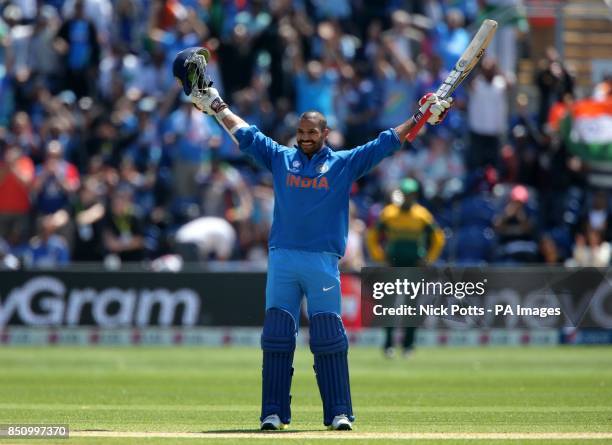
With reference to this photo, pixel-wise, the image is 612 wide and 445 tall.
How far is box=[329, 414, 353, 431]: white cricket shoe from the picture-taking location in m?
10.6

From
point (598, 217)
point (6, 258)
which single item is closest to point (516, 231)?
point (598, 217)

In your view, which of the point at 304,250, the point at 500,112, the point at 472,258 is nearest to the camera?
the point at 304,250

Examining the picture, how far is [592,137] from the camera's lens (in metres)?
24.0

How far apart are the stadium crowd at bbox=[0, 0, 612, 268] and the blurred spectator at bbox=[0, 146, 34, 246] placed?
0.03m

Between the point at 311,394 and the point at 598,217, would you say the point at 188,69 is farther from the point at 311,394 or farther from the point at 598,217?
the point at 598,217

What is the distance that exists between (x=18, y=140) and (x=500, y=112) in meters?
8.12

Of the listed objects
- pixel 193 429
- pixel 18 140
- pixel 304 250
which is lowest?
pixel 193 429

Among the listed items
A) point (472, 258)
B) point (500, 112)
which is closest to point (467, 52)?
point (472, 258)

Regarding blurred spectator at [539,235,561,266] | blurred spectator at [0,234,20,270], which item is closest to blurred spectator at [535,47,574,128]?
blurred spectator at [539,235,561,266]

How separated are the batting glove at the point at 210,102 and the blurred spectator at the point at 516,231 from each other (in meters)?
12.2

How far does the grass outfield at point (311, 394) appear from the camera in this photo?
10.7 meters

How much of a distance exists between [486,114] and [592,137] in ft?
5.94

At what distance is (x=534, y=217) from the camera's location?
77.2 feet

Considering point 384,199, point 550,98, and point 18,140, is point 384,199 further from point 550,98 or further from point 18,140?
point 18,140
